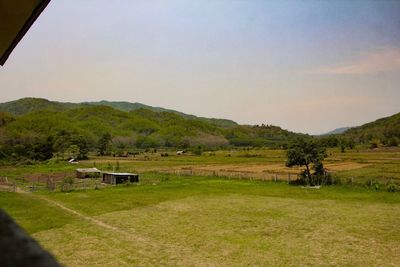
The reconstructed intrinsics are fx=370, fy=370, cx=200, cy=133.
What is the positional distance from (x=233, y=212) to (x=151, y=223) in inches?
289

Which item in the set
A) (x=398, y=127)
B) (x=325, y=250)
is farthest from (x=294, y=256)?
(x=398, y=127)

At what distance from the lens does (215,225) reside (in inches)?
1018

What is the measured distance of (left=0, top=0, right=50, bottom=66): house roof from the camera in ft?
7.62

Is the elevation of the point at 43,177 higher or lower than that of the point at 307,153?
lower

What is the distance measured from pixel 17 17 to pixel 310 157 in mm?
47351

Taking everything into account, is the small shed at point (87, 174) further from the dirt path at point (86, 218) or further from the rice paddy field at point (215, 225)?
the dirt path at point (86, 218)

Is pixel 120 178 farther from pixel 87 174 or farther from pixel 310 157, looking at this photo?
pixel 310 157

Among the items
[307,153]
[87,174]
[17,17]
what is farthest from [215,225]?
[87,174]

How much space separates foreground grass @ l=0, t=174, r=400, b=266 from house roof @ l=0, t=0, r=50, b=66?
16.5 meters

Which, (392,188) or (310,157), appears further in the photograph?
(310,157)

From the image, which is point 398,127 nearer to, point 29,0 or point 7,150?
point 7,150

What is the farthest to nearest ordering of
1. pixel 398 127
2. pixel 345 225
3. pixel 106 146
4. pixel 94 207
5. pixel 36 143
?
pixel 398 127, pixel 106 146, pixel 36 143, pixel 94 207, pixel 345 225

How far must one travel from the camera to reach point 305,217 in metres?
28.3

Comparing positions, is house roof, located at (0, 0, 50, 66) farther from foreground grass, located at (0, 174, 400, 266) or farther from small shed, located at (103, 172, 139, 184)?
small shed, located at (103, 172, 139, 184)
